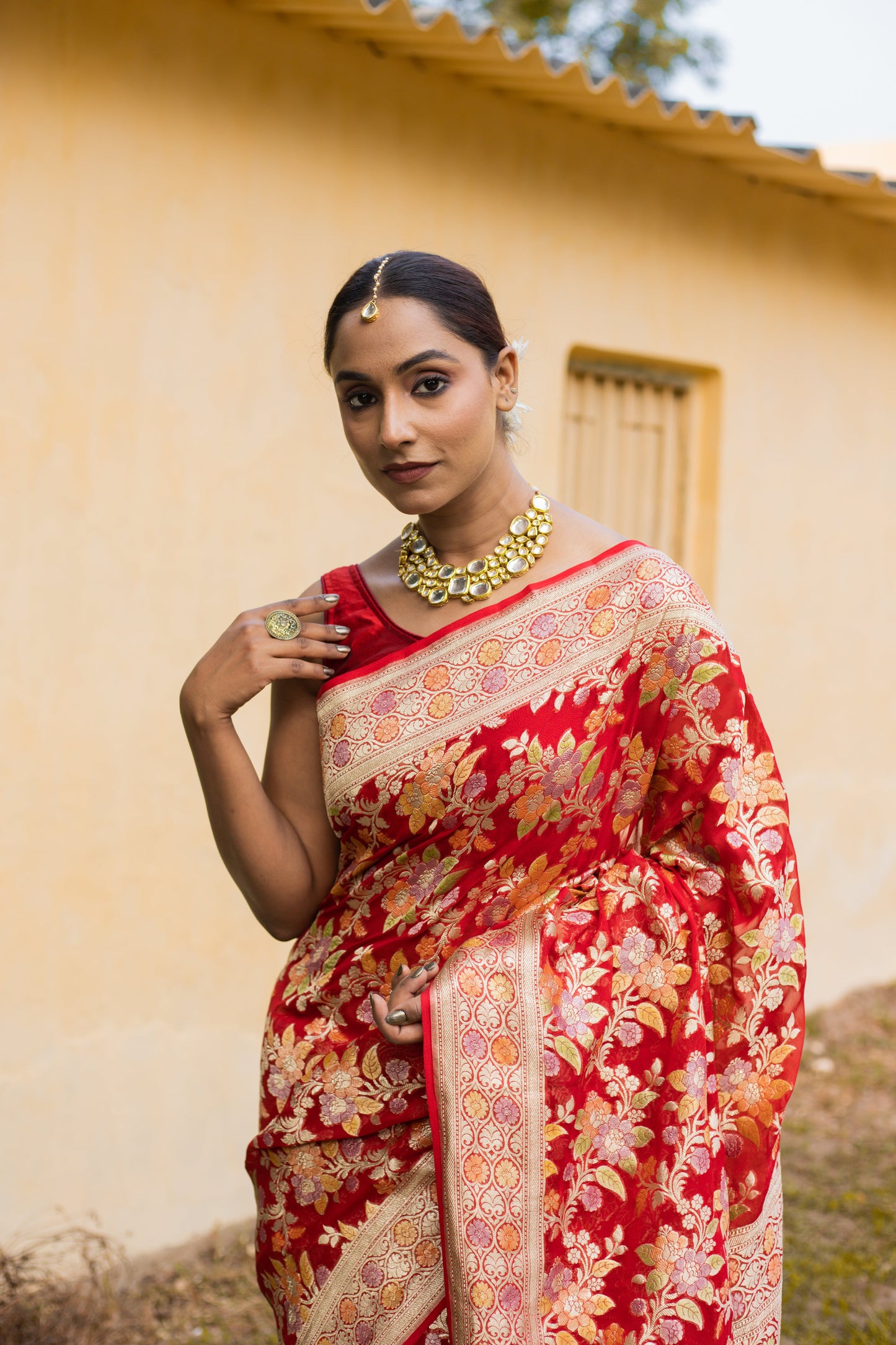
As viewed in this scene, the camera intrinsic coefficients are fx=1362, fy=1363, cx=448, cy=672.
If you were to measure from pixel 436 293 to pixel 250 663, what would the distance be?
592 millimetres

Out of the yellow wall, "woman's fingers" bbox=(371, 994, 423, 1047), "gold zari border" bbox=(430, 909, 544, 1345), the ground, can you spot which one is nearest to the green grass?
the ground

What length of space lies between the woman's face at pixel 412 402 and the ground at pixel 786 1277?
89.5 inches

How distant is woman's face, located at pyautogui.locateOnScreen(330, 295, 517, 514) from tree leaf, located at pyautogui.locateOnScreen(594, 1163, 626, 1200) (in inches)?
37.9

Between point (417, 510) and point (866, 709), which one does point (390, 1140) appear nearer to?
point (417, 510)

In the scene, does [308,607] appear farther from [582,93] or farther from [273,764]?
[582,93]

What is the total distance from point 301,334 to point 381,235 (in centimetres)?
42

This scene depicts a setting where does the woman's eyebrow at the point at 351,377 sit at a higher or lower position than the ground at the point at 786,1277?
higher

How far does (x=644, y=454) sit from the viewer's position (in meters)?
5.02

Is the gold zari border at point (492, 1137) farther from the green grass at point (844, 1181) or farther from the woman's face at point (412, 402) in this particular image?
the green grass at point (844, 1181)

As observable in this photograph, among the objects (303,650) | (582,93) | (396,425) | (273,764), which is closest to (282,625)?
(303,650)

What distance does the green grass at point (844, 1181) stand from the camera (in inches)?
145

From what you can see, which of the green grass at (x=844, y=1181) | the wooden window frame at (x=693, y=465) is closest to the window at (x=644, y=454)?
the wooden window frame at (x=693, y=465)

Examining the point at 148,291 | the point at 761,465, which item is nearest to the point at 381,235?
the point at 148,291

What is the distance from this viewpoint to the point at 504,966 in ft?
6.27
